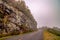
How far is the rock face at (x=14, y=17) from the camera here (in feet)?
19.7

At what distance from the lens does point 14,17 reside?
6129 millimetres

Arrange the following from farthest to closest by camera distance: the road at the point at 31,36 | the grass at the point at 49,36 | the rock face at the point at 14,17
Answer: the rock face at the point at 14,17 → the road at the point at 31,36 → the grass at the point at 49,36

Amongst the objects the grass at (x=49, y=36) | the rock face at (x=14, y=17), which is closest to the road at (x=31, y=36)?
the grass at (x=49, y=36)

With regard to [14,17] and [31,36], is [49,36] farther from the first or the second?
[14,17]

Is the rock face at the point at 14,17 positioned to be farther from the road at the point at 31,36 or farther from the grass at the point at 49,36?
the grass at the point at 49,36

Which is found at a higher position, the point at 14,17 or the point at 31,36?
the point at 14,17

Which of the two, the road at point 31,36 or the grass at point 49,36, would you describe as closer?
the grass at point 49,36

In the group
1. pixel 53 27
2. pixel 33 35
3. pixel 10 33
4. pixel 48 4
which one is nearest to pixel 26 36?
pixel 33 35

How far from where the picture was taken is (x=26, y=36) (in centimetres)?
562

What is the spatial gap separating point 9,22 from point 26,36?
103cm

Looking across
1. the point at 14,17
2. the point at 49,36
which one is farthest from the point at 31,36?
the point at 14,17

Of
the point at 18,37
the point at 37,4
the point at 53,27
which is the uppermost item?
the point at 37,4

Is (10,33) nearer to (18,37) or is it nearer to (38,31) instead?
(18,37)

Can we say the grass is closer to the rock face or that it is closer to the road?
the road
